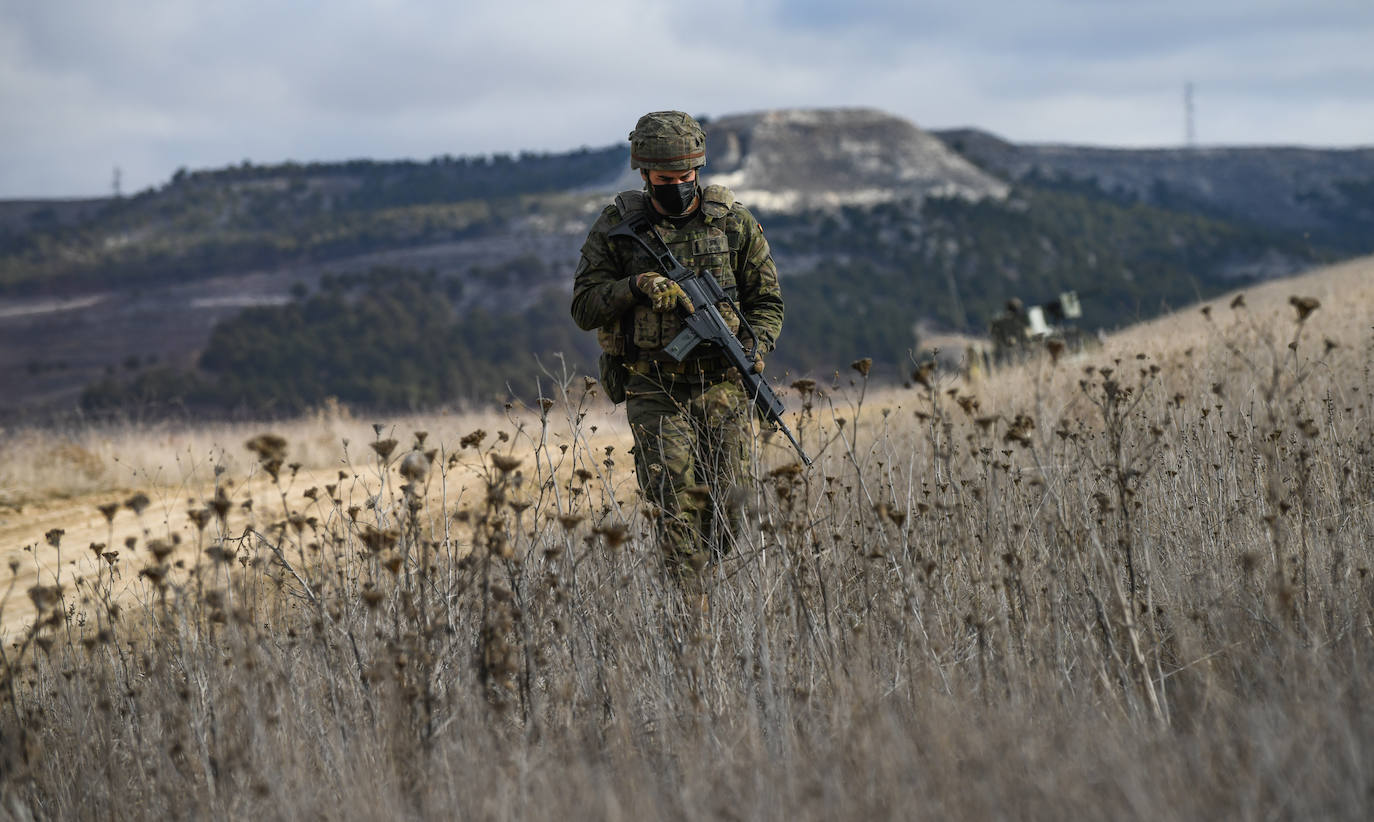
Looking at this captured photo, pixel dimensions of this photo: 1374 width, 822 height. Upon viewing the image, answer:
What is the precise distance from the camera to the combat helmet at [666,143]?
3.94m

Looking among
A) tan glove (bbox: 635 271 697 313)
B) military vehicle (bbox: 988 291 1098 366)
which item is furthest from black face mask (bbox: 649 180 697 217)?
military vehicle (bbox: 988 291 1098 366)

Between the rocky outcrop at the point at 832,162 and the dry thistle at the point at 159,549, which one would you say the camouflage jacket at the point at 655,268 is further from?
the rocky outcrop at the point at 832,162

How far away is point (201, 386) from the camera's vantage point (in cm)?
3934

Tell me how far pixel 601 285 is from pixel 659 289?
0.36m

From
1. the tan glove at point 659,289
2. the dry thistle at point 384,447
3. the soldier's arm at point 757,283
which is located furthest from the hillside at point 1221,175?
the dry thistle at point 384,447

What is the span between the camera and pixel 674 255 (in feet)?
13.4

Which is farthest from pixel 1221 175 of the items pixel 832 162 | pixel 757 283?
pixel 757 283

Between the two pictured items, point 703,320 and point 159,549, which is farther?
point 703,320

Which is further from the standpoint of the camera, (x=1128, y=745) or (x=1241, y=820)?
(x=1128, y=745)

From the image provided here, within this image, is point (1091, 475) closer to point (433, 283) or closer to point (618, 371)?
point (618, 371)

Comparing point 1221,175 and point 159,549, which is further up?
point 1221,175

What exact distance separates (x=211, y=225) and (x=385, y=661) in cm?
6929

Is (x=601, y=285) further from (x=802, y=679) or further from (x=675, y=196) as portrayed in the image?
(x=802, y=679)

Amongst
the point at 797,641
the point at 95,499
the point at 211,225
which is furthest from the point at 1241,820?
the point at 211,225
